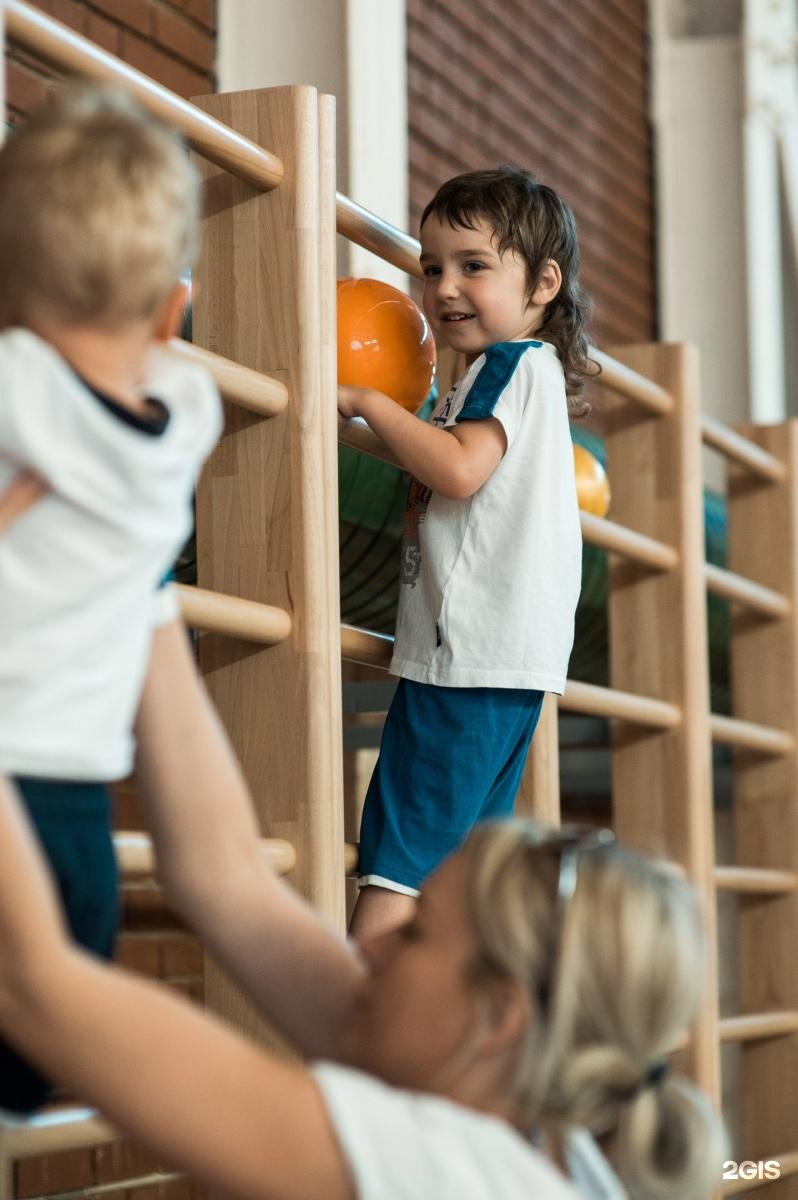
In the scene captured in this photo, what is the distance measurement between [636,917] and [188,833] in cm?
31

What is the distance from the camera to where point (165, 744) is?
1.19 metres

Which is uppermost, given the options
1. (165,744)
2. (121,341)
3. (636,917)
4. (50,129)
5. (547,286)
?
(547,286)

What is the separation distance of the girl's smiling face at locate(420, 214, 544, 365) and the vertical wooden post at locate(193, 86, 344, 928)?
0.17 m

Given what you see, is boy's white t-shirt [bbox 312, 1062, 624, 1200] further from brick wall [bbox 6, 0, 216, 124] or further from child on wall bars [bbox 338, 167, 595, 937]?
brick wall [bbox 6, 0, 216, 124]

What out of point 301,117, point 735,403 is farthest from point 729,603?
point 301,117

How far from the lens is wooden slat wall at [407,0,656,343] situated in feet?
14.6

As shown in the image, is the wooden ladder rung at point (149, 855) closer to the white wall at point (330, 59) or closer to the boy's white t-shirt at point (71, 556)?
the boy's white t-shirt at point (71, 556)

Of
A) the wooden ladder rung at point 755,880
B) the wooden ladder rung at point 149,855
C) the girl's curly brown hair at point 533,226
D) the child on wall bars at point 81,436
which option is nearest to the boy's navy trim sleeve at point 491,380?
the girl's curly brown hair at point 533,226

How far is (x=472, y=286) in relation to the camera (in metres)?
2.16

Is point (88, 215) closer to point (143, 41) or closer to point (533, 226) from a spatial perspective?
point (533, 226)

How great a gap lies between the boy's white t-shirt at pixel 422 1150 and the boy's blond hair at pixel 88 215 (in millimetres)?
482

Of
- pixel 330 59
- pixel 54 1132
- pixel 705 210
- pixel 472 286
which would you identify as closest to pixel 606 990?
pixel 54 1132

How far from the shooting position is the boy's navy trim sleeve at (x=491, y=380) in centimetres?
209

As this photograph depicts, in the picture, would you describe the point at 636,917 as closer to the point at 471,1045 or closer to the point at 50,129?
the point at 471,1045
